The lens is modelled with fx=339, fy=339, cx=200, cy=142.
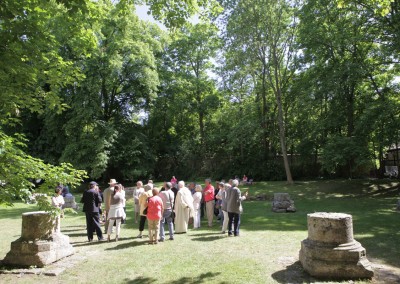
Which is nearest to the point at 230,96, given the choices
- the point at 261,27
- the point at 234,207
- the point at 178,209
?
the point at 261,27

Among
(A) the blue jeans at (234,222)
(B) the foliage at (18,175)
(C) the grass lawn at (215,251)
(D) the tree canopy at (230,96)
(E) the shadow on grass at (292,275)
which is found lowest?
(E) the shadow on grass at (292,275)

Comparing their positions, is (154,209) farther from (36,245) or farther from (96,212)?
(36,245)

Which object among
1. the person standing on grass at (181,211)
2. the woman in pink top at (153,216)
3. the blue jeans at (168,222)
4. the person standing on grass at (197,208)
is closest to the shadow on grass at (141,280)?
the woman in pink top at (153,216)

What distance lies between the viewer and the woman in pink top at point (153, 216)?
10383mm

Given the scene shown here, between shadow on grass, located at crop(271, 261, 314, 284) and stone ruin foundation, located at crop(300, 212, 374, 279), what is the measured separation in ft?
0.48

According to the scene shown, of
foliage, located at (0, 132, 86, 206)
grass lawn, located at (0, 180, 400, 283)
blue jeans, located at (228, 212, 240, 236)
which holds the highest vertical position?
foliage, located at (0, 132, 86, 206)

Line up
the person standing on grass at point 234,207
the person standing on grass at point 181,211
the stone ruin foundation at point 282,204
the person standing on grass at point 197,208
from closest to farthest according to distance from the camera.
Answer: the person standing on grass at point 234,207 < the person standing on grass at point 181,211 < the person standing on grass at point 197,208 < the stone ruin foundation at point 282,204

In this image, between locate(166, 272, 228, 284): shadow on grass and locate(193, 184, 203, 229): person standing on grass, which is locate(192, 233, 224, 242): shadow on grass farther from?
locate(166, 272, 228, 284): shadow on grass

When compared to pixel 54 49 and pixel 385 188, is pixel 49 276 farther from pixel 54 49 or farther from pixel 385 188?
pixel 385 188

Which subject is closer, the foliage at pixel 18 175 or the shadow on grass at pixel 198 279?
the foliage at pixel 18 175

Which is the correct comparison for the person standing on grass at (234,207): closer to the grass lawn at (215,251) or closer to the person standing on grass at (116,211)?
the grass lawn at (215,251)

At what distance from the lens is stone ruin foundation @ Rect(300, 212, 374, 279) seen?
7.05 m

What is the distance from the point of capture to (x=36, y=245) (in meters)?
8.38

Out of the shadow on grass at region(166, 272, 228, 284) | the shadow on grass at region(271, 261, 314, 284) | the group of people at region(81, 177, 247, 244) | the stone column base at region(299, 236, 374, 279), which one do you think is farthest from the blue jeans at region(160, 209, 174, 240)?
the stone column base at region(299, 236, 374, 279)
